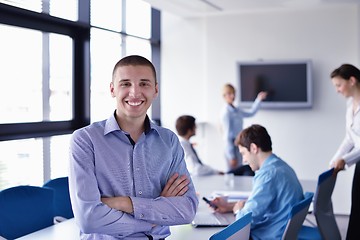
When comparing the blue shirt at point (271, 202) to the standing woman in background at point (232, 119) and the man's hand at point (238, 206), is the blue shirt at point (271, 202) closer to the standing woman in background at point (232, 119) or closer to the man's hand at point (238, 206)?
the man's hand at point (238, 206)

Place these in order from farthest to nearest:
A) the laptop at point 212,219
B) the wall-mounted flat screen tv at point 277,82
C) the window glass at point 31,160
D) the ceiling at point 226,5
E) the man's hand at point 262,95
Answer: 1. the man's hand at point 262,95
2. the wall-mounted flat screen tv at point 277,82
3. the ceiling at point 226,5
4. the window glass at point 31,160
5. the laptop at point 212,219

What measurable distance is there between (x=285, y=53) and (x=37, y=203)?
4.96 metres

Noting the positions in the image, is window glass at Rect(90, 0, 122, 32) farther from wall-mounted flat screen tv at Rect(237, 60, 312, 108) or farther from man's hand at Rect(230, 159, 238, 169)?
man's hand at Rect(230, 159, 238, 169)

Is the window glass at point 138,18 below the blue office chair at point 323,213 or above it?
above

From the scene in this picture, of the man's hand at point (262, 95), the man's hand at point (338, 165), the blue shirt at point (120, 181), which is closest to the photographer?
the blue shirt at point (120, 181)

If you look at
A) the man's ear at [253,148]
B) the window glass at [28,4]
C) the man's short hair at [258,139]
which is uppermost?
the window glass at [28,4]

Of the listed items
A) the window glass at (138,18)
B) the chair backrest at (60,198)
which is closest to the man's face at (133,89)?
the chair backrest at (60,198)

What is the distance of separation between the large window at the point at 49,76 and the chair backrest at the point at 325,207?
198cm

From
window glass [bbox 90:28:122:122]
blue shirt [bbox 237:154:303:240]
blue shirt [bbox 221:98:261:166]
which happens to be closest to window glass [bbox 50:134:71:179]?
window glass [bbox 90:28:122:122]

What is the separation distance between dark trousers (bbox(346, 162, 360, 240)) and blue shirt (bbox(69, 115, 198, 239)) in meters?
2.66

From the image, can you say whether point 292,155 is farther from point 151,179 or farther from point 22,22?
point 151,179

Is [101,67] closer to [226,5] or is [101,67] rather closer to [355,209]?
[226,5]

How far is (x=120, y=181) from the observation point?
2.11 m

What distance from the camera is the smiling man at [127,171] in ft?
6.68
